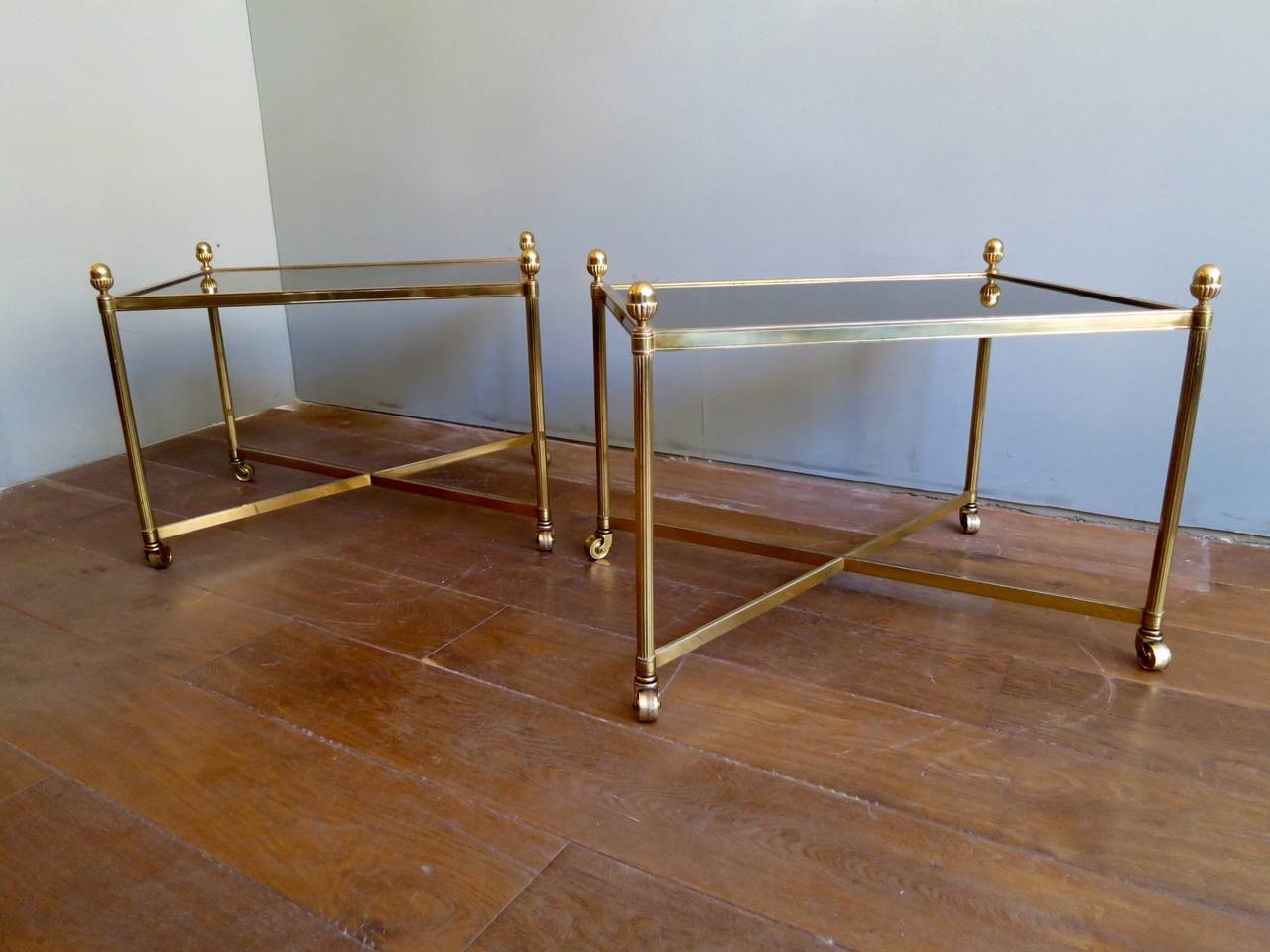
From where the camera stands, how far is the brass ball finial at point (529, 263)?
6.57 ft

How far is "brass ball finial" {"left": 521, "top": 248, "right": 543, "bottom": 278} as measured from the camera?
2.00 metres

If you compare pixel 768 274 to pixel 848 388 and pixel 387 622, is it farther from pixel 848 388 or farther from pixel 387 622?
pixel 387 622

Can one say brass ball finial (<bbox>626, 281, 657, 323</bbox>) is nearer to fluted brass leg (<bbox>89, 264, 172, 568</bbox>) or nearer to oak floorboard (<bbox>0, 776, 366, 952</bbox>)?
oak floorboard (<bbox>0, 776, 366, 952</bbox>)

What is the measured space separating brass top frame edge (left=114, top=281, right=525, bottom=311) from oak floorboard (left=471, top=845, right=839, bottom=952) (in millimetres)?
1251

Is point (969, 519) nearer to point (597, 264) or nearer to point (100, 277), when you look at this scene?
point (597, 264)

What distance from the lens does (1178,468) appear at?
1458mm

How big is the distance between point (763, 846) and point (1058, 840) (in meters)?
0.37

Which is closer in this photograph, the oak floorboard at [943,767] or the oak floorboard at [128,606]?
the oak floorboard at [943,767]

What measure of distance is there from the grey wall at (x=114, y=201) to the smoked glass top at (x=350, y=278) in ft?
2.32

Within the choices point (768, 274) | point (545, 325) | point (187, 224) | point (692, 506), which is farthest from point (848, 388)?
point (187, 224)

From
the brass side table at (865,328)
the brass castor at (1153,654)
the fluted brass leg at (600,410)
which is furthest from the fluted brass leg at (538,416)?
the brass castor at (1153,654)

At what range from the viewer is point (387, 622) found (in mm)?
1752

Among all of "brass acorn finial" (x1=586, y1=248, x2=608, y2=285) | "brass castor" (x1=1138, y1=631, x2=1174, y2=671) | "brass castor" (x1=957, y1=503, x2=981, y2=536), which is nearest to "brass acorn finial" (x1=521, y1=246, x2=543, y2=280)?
"brass acorn finial" (x1=586, y1=248, x2=608, y2=285)

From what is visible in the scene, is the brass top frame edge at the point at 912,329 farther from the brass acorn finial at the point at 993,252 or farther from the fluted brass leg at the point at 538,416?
the fluted brass leg at the point at 538,416
